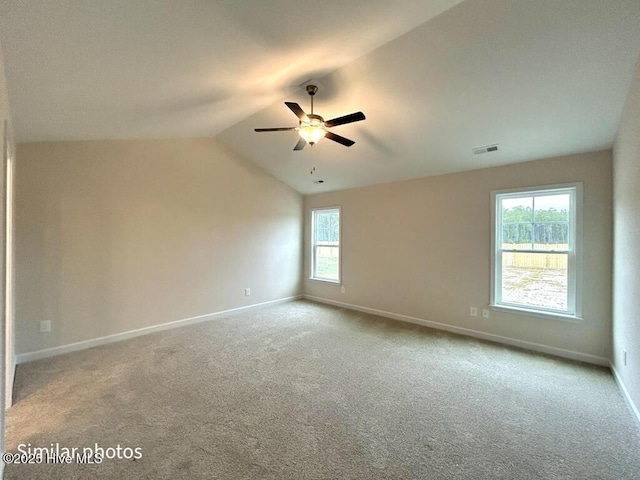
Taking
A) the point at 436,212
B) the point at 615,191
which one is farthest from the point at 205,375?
the point at 615,191

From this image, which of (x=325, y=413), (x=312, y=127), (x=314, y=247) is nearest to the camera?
(x=325, y=413)

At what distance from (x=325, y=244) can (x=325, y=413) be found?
409cm

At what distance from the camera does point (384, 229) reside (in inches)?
199

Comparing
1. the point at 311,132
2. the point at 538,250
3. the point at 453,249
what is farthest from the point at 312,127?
the point at 538,250

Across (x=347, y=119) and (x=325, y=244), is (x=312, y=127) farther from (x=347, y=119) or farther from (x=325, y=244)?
(x=325, y=244)

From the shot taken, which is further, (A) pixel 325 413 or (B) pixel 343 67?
(B) pixel 343 67

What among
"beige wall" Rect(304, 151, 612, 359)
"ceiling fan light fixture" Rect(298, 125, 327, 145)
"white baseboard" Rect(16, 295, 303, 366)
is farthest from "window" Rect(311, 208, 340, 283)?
"ceiling fan light fixture" Rect(298, 125, 327, 145)

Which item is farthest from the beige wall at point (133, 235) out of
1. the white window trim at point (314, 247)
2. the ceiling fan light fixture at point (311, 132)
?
the ceiling fan light fixture at point (311, 132)

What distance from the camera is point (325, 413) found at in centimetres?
223

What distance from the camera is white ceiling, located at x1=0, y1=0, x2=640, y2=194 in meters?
1.68

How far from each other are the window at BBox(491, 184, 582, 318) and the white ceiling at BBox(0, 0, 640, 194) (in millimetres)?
554

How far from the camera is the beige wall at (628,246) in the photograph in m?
2.17

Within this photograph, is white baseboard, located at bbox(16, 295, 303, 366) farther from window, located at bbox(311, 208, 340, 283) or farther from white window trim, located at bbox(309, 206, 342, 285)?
window, located at bbox(311, 208, 340, 283)

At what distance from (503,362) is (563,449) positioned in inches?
55.3
